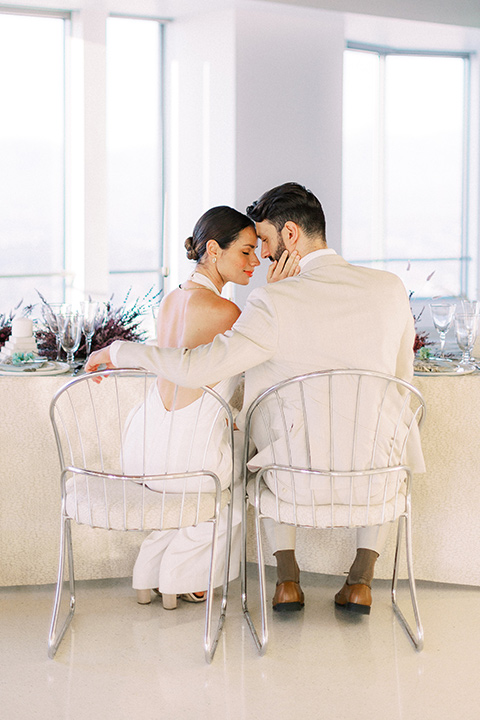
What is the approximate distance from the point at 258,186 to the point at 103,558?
8.94 feet

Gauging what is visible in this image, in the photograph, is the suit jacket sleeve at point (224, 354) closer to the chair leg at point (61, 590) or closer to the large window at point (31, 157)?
the chair leg at point (61, 590)

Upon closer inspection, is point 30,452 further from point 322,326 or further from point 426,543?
point 426,543

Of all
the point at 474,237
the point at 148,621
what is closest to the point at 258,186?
the point at 474,237

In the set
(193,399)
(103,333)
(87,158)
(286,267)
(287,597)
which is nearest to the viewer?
(193,399)

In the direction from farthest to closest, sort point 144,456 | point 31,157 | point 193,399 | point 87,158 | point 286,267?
1. point 31,157
2. point 87,158
3. point 286,267
4. point 193,399
5. point 144,456

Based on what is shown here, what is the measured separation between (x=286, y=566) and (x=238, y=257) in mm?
1009

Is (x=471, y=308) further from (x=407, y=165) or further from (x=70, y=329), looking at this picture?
(x=407, y=165)

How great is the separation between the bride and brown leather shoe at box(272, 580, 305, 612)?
0.19 metres

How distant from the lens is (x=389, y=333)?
2.39m

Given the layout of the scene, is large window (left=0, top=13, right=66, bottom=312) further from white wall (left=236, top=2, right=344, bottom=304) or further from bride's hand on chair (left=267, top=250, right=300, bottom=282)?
bride's hand on chair (left=267, top=250, right=300, bottom=282)

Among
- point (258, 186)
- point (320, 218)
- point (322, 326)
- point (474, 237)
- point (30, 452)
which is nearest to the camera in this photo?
point (322, 326)

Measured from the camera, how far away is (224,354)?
2279 mm

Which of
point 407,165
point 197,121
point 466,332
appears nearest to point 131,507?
point 466,332

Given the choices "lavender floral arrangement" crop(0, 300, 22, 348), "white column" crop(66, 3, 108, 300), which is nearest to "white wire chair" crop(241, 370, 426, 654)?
"lavender floral arrangement" crop(0, 300, 22, 348)
